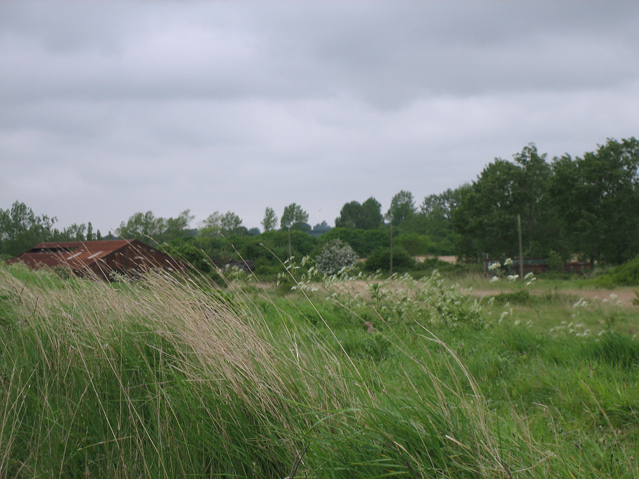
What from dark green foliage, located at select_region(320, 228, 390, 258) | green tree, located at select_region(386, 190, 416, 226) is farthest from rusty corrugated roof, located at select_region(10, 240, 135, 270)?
green tree, located at select_region(386, 190, 416, 226)

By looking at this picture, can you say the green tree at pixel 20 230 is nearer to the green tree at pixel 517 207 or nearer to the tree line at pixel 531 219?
the tree line at pixel 531 219

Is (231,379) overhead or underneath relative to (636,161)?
underneath

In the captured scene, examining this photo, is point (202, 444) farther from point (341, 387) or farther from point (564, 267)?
point (564, 267)

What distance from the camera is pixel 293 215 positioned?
5150cm

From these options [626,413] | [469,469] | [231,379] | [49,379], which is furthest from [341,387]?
[626,413]

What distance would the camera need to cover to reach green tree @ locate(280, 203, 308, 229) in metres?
50.7

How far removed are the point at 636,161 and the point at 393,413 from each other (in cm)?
3497

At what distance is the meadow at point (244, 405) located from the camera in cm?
161

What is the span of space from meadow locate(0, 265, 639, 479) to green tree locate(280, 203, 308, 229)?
46705 mm

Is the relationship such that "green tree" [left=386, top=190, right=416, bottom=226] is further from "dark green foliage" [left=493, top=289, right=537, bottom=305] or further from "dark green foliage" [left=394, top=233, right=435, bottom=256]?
"dark green foliage" [left=493, top=289, right=537, bottom=305]

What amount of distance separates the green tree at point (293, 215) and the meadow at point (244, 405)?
46705 millimetres

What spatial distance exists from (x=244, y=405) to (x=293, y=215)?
49.7 meters

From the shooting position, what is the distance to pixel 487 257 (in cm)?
3616

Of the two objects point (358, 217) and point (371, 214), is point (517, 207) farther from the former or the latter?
point (371, 214)
